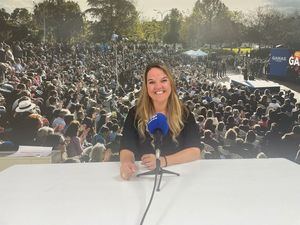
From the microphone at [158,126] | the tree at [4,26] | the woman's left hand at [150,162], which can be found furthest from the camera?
the tree at [4,26]

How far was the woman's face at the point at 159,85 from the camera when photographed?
1553mm

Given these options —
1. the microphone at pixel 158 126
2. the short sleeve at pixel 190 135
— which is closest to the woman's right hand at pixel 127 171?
the microphone at pixel 158 126

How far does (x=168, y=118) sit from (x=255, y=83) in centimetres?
179

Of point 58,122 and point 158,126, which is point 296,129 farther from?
point 158,126

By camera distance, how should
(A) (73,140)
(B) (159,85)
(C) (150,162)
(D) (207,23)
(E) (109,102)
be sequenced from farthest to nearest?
(D) (207,23) < (E) (109,102) < (A) (73,140) < (B) (159,85) < (C) (150,162)

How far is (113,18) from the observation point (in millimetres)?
3064

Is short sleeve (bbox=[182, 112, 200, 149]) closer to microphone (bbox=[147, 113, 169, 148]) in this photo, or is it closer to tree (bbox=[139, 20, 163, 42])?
microphone (bbox=[147, 113, 169, 148])

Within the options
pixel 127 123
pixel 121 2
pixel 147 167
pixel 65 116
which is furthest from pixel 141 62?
pixel 147 167

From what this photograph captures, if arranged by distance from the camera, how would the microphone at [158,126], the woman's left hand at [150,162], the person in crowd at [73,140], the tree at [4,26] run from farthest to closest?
1. the tree at [4,26]
2. the person in crowd at [73,140]
3. the woman's left hand at [150,162]
4. the microphone at [158,126]

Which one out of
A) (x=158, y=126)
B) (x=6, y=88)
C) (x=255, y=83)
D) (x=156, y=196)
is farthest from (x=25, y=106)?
(x=156, y=196)

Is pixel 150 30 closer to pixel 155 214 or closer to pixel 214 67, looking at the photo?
pixel 214 67

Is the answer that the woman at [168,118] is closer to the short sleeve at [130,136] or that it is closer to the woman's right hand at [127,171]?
the short sleeve at [130,136]

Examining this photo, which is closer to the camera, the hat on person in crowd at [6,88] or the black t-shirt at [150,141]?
the black t-shirt at [150,141]

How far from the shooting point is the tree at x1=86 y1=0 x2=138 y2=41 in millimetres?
3062
